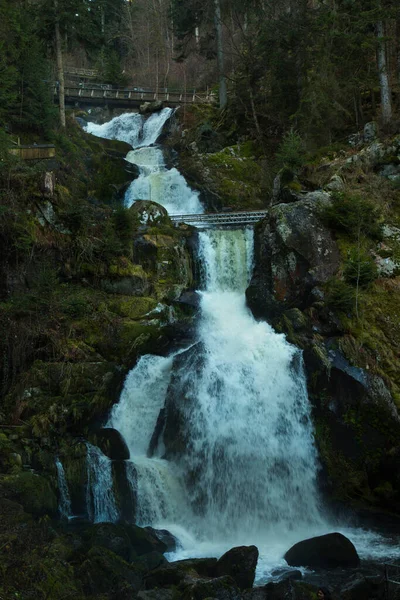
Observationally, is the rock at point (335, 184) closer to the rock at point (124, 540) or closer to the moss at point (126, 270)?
the moss at point (126, 270)

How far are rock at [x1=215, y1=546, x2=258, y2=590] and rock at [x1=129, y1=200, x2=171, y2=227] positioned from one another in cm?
1152

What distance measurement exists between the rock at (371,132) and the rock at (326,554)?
45.2ft

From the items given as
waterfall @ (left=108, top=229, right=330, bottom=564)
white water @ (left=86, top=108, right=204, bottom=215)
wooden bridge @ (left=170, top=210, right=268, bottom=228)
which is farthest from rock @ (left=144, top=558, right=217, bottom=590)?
white water @ (left=86, top=108, right=204, bottom=215)

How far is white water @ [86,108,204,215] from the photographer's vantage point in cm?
2216

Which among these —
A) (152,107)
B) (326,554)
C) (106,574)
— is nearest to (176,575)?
(106,574)

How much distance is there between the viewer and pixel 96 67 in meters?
43.7

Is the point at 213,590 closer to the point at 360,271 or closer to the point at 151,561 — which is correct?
the point at 151,561

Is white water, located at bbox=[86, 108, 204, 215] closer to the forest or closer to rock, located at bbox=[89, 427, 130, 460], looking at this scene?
the forest

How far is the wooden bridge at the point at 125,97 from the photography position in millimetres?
32062

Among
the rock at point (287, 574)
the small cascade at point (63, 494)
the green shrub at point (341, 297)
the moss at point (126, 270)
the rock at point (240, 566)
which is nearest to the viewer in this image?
the rock at point (240, 566)

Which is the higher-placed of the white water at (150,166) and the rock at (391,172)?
the white water at (150,166)

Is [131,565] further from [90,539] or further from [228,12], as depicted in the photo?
[228,12]

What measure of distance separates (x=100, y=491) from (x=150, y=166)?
60.7ft

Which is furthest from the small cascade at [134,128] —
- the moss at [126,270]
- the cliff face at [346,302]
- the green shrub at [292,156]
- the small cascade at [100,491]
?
the small cascade at [100,491]
